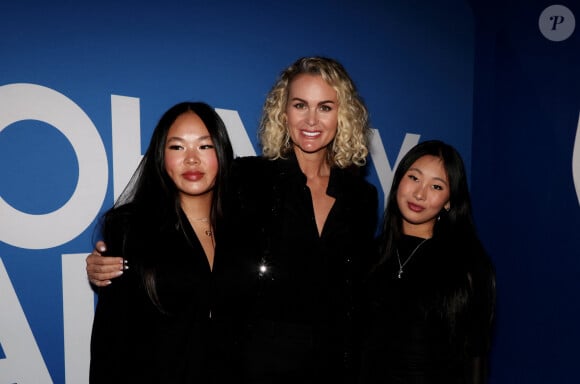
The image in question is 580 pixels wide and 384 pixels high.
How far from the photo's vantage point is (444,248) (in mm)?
2148

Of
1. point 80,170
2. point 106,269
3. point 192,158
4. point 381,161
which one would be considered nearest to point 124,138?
point 80,170

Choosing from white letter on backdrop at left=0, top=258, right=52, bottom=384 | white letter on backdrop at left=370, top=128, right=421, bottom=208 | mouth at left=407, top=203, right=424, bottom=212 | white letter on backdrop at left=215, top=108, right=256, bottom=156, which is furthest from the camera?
white letter on backdrop at left=370, top=128, right=421, bottom=208

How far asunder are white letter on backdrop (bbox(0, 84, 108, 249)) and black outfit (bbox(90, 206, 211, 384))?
66 centimetres

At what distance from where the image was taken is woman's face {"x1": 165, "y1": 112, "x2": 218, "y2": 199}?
197 cm

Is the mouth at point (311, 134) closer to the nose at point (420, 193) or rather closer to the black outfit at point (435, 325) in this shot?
the nose at point (420, 193)

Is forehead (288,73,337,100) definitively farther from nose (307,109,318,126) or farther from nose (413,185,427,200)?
nose (413,185,427,200)

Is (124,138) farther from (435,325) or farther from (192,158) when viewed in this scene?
(435,325)

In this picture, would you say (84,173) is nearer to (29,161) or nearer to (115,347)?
(29,161)

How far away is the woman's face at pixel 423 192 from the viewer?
7.08 ft

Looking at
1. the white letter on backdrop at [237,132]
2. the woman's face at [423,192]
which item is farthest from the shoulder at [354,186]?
the white letter on backdrop at [237,132]

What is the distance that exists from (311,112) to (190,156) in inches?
25.0

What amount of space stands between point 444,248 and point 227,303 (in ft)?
3.33

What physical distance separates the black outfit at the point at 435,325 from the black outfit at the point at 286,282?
156mm

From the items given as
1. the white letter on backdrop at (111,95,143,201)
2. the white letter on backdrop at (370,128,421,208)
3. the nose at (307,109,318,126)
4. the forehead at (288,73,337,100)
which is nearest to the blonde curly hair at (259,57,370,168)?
the forehead at (288,73,337,100)
